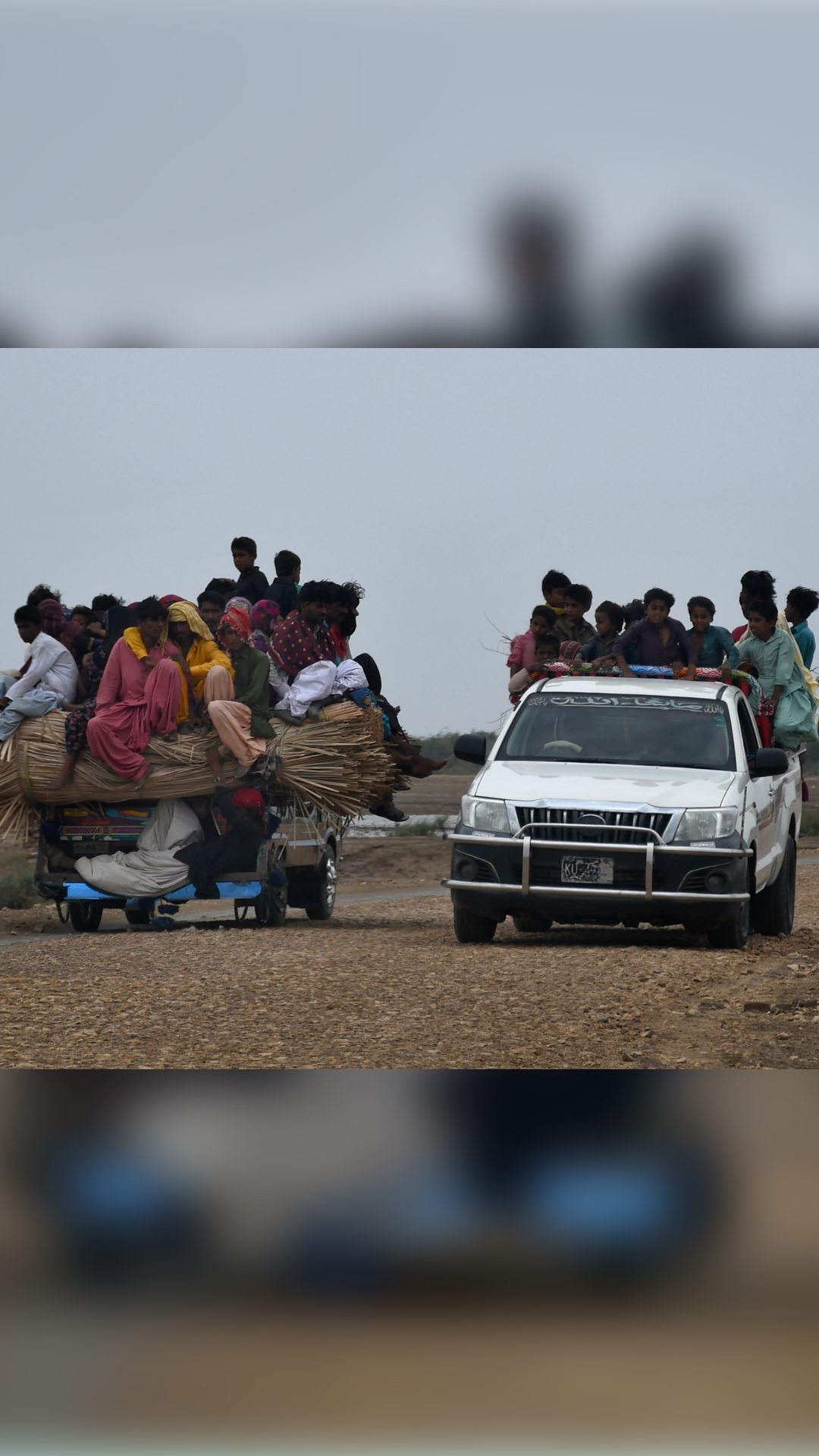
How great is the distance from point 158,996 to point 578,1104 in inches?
236

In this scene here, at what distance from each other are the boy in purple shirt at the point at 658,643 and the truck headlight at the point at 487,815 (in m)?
1.97

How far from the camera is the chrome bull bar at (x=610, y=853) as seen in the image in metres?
8.88

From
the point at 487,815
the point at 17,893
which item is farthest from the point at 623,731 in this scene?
the point at 17,893

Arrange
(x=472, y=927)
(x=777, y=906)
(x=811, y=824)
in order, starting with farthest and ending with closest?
1. (x=811, y=824)
2. (x=777, y=906)
3. (x=472, y=927)

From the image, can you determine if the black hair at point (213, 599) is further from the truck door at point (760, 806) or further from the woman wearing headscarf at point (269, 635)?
the truck door at point (760, 806)

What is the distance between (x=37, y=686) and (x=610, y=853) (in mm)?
4537

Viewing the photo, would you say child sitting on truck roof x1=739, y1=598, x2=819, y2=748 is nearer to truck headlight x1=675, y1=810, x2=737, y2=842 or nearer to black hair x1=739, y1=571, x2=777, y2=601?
black hair x1=739, y1=571, x2=777, y2=601

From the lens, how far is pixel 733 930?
9172mm

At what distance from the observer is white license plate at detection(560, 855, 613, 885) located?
8.98 m

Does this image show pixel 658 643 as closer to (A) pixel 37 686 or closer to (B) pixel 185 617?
(B) pixel 185 617

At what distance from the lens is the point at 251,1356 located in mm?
908

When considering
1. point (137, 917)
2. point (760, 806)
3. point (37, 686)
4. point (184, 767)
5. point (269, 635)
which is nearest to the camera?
point (760, 806)

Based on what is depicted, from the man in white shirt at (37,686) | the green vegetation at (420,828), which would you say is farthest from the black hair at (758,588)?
the green vegetation at (420,828)

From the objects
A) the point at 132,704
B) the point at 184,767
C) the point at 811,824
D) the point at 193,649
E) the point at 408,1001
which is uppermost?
the point at 193,649
